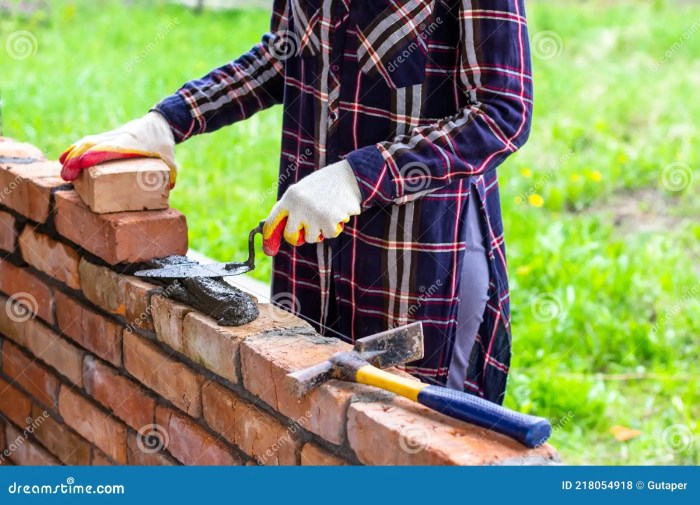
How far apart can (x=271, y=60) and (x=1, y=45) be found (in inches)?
174

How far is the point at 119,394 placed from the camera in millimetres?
2250

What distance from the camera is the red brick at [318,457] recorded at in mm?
1641

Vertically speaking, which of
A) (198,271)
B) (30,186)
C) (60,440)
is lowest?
(60,440)

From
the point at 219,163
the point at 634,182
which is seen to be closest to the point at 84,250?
the point at 219,163

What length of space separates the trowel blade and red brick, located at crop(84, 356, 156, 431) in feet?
1.08

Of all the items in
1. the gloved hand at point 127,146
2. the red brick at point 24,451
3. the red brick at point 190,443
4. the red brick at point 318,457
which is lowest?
the red brick at point 24,451

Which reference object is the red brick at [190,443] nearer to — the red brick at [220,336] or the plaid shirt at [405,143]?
the red brick at [220,336]

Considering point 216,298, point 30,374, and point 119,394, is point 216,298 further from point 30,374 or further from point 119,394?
point 30,374

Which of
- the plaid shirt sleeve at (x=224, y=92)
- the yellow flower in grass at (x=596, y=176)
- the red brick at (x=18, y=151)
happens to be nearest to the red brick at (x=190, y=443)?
the plaid shirt sleeve at (x=224, y=92)

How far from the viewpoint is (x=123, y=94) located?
16.3 feet

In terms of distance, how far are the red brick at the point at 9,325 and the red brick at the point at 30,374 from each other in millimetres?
31

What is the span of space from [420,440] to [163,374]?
2.73ft

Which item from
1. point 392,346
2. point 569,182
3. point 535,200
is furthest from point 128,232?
point 569,182

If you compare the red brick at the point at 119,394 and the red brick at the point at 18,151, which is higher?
the red brick at the point at 18,151
